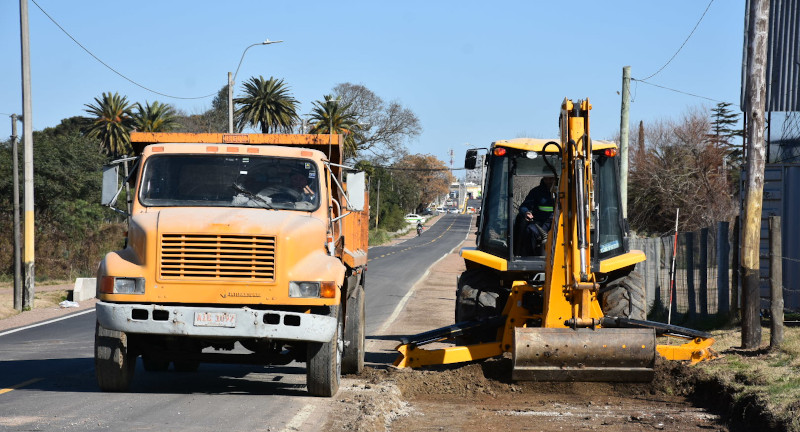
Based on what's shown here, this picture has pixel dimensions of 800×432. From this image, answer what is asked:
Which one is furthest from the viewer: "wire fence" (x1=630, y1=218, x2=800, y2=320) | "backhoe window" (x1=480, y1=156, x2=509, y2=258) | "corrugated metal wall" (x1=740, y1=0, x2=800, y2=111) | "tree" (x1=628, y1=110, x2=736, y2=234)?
"tree" (x1=628, y1=110, x2=736, y2=234)

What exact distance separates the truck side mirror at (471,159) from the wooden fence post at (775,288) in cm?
389

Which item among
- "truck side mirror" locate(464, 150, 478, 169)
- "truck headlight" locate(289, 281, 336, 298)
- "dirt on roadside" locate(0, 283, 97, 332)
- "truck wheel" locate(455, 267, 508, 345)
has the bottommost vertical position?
"dirt on roadside" locate(0, 283, 97, 332)

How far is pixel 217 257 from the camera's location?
8945mm

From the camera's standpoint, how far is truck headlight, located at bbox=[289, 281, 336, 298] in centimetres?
896

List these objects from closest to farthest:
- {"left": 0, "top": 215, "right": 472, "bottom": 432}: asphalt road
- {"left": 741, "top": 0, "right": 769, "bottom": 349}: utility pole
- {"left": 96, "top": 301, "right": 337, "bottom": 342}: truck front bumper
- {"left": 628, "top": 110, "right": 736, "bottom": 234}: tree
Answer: {"left": 0, "top": 215, "right": 472, "bottom": 432}: asphalt road < {"left": 96, "top": 301, "right": 337, "bottom": 342}: truck front bumper < {"left": 741, "top": 0, "right": 769, "bottom": 349}: utility pole < {"left": 628, "top": 110, "right": 736, "bottom": 234}: tree

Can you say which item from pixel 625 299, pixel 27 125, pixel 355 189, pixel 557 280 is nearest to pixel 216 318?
pixel 355 189

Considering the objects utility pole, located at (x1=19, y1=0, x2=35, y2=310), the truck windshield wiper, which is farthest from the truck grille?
utility pole, located at (x1=19, y1=0, x2=35, y2=310)

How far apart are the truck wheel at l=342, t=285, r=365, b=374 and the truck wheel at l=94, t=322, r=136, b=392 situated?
2638mm

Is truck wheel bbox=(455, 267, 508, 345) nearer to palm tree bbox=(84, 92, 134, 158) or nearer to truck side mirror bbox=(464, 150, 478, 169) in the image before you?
truck side mirror bbox=(464, 150, 478, 169)

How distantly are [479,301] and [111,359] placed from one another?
4341 millimetres

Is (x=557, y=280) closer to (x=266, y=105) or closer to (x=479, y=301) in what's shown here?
(x=479, y=301)

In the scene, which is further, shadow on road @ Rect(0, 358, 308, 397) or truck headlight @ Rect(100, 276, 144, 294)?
shadow on road @ Rect(0, 358, 308, 397)

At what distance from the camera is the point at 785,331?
13922 mm

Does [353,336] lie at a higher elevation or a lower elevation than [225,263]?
lower
